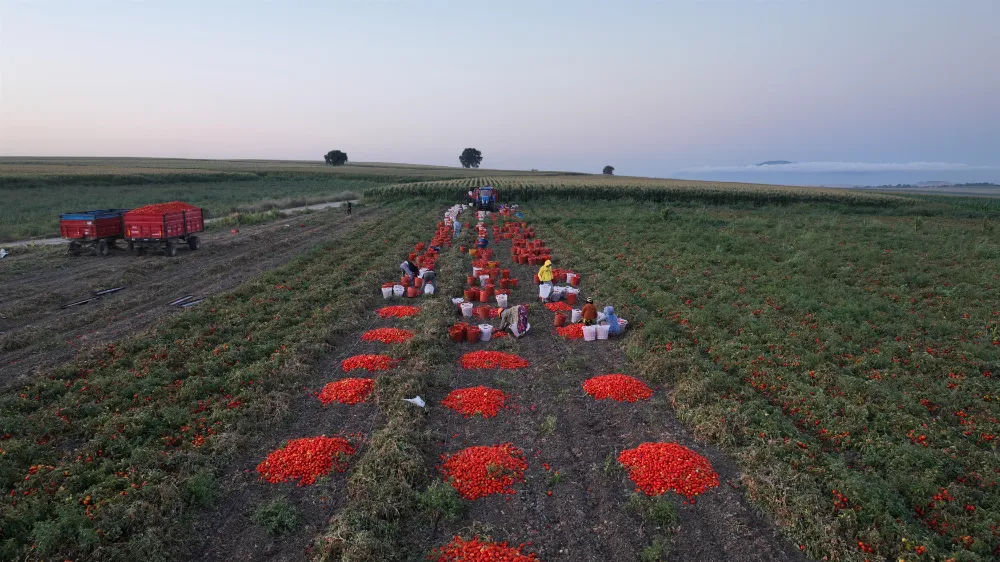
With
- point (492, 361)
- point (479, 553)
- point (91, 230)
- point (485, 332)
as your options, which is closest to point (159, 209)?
point (91, 230)

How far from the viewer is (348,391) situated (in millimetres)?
8773

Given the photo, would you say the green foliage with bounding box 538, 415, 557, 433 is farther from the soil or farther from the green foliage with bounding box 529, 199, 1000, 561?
the soil

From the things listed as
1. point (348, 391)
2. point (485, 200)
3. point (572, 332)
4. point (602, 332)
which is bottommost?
point (348, 391)

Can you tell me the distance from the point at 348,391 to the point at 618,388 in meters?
4.71

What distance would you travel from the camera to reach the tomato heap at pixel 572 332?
11.8 meters

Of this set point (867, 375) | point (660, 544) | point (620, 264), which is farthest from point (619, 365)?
point (620, 264)

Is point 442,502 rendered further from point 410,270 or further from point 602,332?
point 410,270

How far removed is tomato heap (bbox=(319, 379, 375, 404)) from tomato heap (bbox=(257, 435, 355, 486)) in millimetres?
1340

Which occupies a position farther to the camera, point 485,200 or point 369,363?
point 485,200

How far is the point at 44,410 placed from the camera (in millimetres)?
7898

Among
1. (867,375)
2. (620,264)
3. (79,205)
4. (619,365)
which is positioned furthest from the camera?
(79,205)

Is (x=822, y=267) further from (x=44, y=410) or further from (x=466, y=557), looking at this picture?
(x=44, y=410)

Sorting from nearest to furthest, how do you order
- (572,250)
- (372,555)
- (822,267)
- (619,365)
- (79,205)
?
(372,555), (619,365), (822,267), (572,250), (79,205)

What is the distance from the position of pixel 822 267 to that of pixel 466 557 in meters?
16.9
